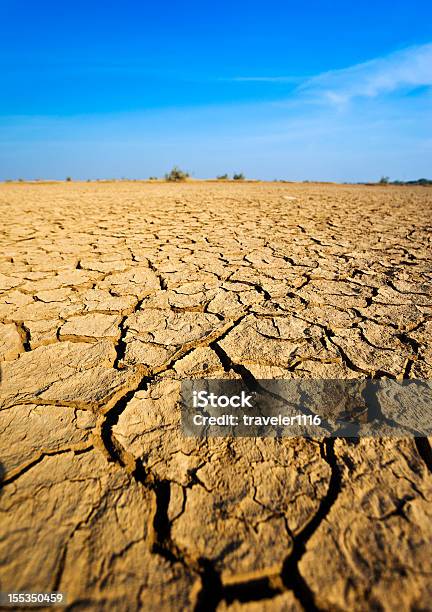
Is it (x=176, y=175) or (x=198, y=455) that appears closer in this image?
(x=198, y=455)

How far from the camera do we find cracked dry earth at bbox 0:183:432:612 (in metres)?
0.64

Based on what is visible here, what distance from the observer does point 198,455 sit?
2.99ft

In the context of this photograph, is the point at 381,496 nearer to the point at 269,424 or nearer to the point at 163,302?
the point at 269,424

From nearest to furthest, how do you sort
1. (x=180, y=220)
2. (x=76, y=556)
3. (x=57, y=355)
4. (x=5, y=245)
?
(x=76, y=556) → (x=57, y=355) → (x=5, y=245) → (x=180, y=220)

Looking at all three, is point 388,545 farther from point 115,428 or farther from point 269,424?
point 115,428

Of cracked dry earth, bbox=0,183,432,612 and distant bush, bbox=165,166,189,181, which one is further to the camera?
distant bush, bbox=165,166,189,181

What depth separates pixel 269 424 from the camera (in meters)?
1.02

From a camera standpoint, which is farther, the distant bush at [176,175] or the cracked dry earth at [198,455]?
the distant bush at [176,175]

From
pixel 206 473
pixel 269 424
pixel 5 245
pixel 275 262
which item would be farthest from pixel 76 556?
pixel 5 245

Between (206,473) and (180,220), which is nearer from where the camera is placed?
(206,473)

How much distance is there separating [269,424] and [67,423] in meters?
0.64

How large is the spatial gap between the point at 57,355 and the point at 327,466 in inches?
43.7

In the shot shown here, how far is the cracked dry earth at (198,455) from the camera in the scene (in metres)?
0.64

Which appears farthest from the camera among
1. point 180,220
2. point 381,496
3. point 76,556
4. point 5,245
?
point 180,220
